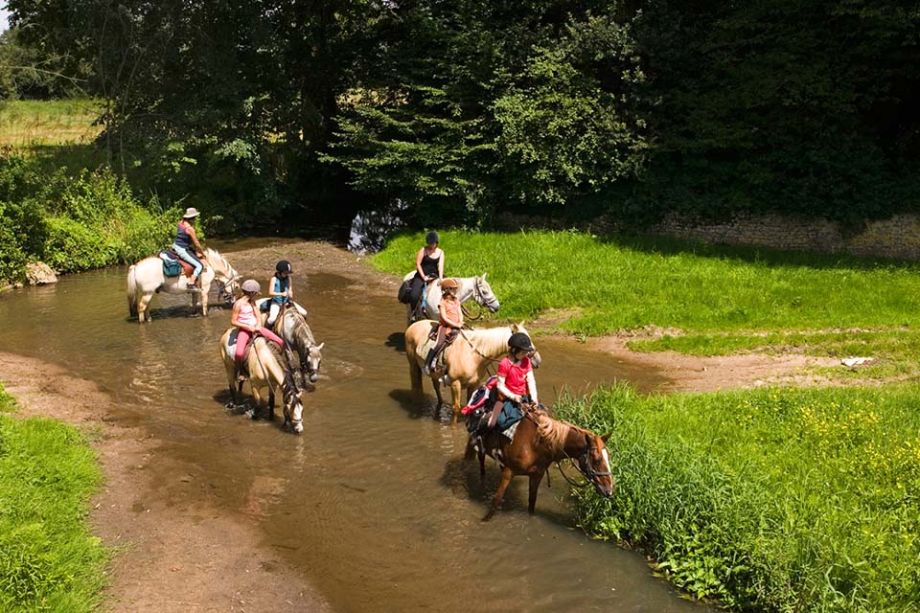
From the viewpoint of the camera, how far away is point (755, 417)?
11.9 m

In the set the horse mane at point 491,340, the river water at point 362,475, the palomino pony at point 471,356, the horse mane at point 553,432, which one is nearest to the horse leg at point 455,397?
the palomino pony at point 471,356

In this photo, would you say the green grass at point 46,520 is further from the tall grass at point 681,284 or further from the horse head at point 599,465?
the tall grass at point 681,284

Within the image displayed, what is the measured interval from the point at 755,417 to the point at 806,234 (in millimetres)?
14886

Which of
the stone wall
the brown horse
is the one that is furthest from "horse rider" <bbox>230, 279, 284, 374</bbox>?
the stone wall

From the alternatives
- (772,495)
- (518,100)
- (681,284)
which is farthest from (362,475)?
(518,100)

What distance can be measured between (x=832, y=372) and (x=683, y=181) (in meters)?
12.3

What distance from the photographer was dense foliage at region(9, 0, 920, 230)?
24234mm

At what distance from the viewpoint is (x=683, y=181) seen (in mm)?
25906

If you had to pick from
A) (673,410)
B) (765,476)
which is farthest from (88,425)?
(765,476)

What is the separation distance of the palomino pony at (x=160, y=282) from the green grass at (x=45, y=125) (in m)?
21.7

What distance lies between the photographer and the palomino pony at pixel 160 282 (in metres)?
19.0

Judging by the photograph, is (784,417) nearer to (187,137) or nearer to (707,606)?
(707,606)

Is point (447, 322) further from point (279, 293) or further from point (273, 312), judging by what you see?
point (273, 312)

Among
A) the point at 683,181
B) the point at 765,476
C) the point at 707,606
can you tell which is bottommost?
the point at 707,606
